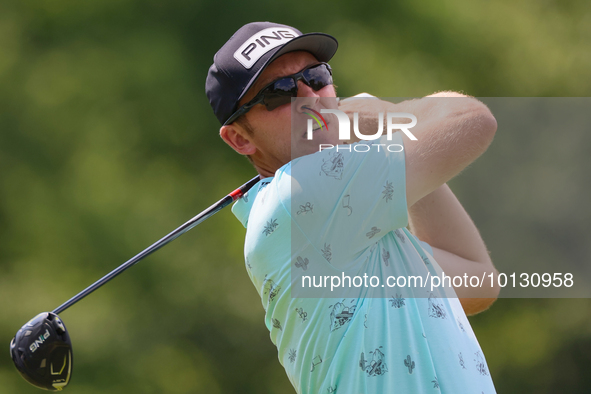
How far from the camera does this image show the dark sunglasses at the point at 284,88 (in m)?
1.41

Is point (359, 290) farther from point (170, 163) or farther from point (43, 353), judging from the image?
point (170, 163)

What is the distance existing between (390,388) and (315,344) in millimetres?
184

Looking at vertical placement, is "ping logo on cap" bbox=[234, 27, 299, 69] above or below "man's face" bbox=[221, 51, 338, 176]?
above

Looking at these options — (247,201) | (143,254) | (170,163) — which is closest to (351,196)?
(247,201)

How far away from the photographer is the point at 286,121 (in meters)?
1.45

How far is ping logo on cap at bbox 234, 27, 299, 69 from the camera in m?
1.40

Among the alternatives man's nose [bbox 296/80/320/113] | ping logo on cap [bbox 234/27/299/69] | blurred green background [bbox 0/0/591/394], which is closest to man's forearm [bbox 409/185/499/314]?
man's nose [bbox 296/80/320/113]

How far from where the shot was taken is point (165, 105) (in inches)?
156

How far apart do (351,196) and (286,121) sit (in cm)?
39

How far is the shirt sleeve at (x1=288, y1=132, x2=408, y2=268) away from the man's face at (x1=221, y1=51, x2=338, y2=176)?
24 cm

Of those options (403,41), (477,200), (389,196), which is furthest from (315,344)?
(403,41)

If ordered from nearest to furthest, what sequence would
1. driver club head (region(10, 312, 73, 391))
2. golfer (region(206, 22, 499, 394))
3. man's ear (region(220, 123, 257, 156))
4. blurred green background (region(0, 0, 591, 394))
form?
golfer (region(206, 22, 499, 394)) < driver club head (region(10, 312, 73, 391)) < man's ear (region(220, 123, 257, 156)) < blurred green background (region(0, 0, 591, 394))

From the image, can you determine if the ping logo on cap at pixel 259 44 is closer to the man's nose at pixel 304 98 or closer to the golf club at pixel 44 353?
the man's nose at pixel 304 98

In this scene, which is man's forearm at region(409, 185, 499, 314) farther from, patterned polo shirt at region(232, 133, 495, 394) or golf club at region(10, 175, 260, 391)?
golf club at region(10, 175, 260, 391)
